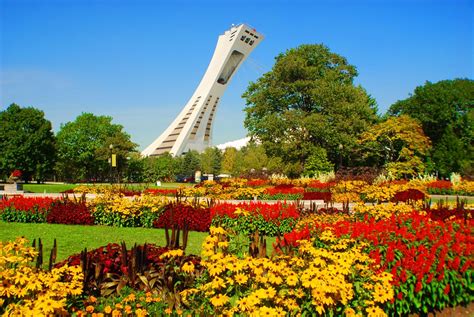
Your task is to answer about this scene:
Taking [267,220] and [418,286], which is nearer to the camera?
[418,286]

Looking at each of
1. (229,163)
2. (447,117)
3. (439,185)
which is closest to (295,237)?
(439,185)

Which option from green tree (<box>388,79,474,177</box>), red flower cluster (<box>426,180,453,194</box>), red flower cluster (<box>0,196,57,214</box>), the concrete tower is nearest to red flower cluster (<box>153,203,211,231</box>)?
red flower cluster (<box>0,196,57,214</box>)

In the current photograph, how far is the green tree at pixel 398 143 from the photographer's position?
3122 centimetres

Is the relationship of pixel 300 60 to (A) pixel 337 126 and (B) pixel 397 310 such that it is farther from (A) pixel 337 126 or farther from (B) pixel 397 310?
(B) pixel 397 310

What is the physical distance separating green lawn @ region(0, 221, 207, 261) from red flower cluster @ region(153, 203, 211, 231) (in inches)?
10.2

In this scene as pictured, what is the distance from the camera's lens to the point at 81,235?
372 inches

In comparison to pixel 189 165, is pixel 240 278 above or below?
below

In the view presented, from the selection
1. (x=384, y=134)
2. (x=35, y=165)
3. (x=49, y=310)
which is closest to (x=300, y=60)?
(x=384, y=134)

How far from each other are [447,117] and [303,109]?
49.9ft

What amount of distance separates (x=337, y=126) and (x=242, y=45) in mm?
75712

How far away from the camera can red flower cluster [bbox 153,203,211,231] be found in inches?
400

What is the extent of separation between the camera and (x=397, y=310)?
14.9 feet

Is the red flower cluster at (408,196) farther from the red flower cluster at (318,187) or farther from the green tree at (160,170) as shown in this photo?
the green tree at (160,170)

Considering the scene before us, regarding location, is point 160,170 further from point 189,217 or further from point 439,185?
point 189,217
